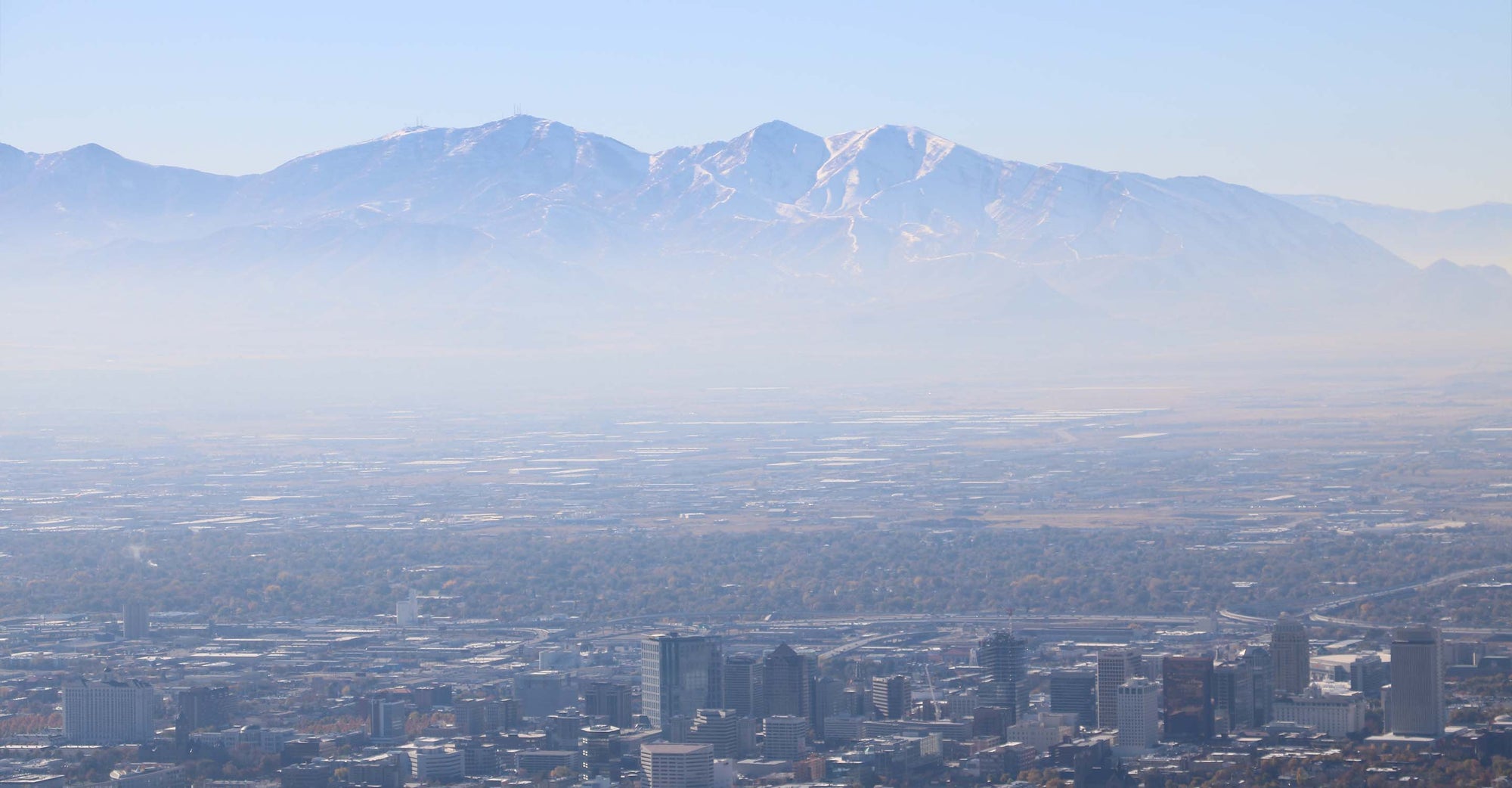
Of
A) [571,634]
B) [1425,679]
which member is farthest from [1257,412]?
[1425,679]

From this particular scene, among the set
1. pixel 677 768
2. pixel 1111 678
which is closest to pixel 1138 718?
pixel 1111 678

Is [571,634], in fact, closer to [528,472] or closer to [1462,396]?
[528,472]

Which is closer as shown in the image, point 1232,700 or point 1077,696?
point 1232,700

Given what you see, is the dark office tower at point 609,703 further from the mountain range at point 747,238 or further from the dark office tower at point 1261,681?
the mountain range at point 747,238

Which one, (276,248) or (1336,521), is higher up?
(276,248)

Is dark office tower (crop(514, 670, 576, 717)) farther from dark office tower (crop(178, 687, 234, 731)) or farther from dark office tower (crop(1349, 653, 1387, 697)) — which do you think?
dark office tower (crop(1349, 653, 1387, 697))

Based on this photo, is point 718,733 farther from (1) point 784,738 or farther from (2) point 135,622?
(2) point 135,622
